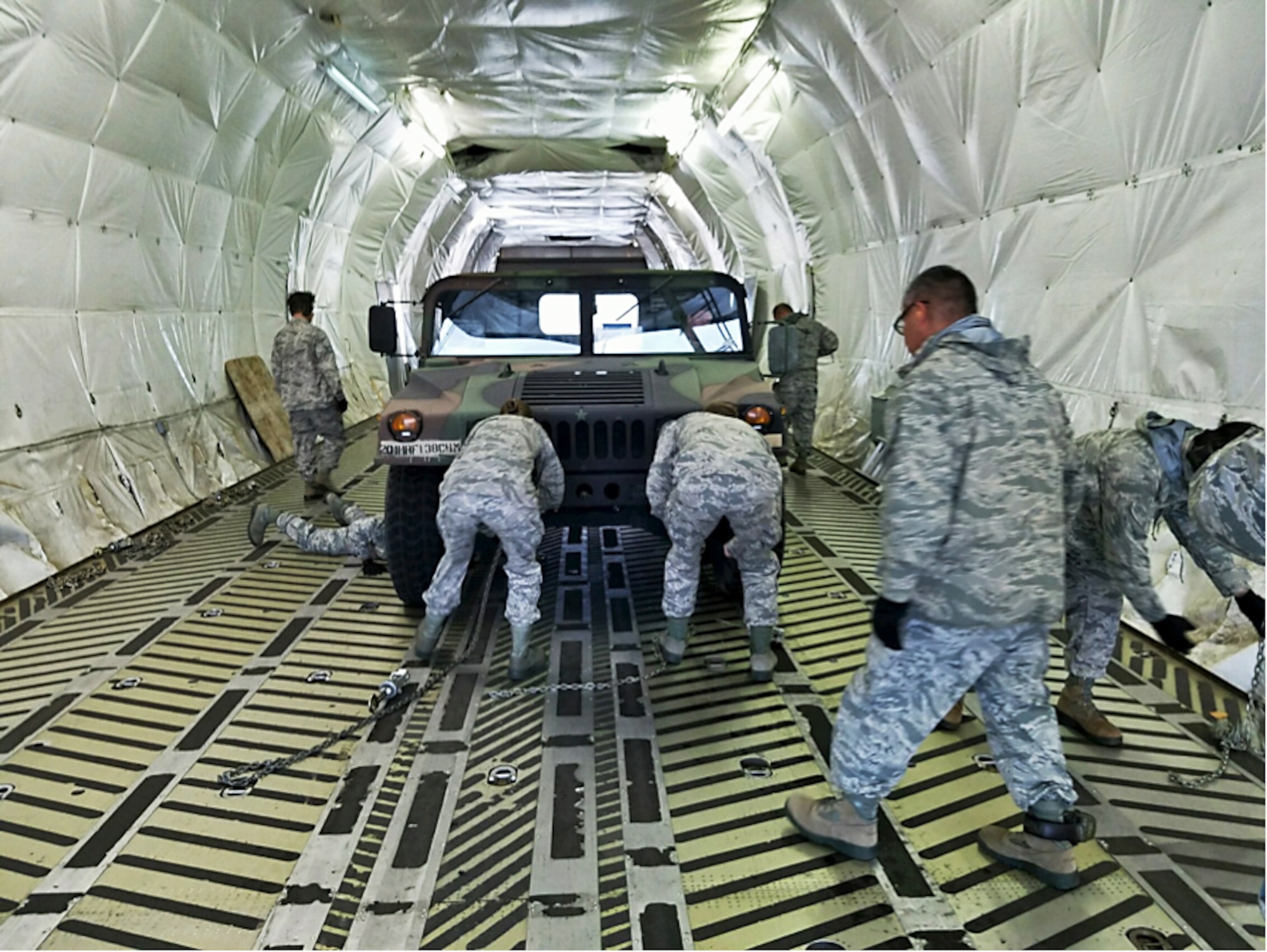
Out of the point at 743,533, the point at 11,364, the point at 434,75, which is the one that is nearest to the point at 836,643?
the point at 743,533

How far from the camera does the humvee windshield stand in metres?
5.02

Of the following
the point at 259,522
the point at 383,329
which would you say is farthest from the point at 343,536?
the point at 383,329

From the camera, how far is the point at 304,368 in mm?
6328

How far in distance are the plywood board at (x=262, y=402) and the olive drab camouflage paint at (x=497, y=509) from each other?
5.15 meters

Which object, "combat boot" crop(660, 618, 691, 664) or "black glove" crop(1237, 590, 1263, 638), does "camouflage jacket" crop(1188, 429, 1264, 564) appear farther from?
"combat boot" crop(660, 618, 691, 664)

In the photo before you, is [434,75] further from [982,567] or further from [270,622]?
[982,567]

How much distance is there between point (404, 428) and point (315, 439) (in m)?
3.01

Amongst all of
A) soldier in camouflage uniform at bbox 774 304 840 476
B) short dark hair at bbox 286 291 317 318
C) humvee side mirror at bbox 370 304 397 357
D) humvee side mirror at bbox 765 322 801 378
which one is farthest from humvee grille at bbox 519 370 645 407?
soldier in camouflage uniform at bbox 774 304 840 476

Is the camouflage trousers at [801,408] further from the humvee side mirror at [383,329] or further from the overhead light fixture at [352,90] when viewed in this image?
the overhead light fixture at [352,90]

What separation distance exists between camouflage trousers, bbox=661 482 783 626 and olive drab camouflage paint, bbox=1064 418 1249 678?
43.3 inches

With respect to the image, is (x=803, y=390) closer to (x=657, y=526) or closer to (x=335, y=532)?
(x=657, y=526)

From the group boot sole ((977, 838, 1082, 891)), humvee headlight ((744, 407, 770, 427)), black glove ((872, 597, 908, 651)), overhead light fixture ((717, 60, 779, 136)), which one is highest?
overhead light fixture ((717, 60, 779, 136))

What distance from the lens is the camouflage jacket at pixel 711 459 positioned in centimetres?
333

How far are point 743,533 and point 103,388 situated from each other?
5061mm
